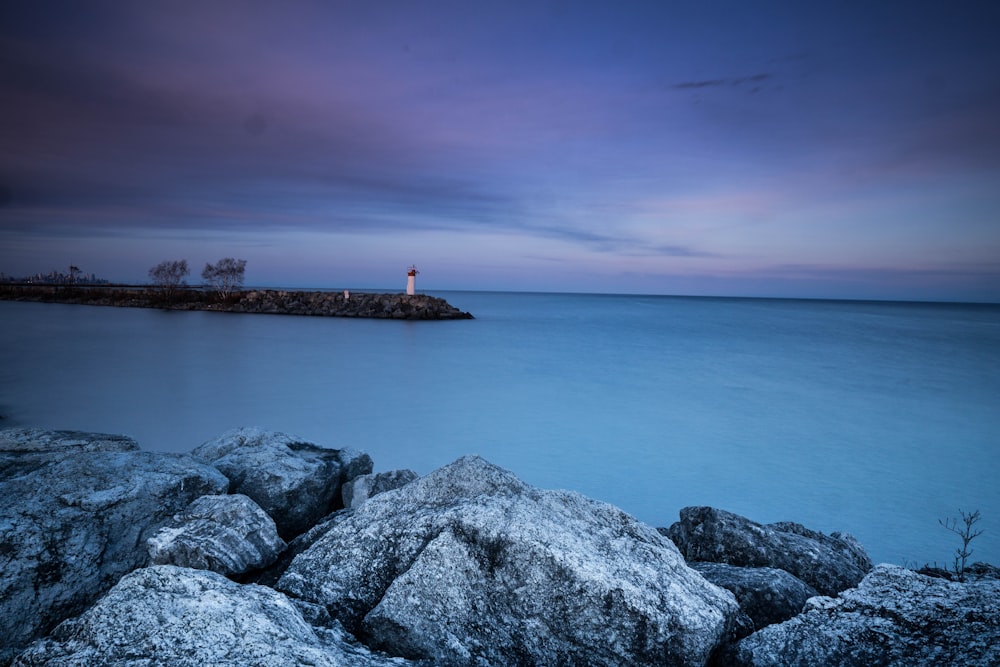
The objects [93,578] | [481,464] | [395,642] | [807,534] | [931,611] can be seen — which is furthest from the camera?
[807,534]

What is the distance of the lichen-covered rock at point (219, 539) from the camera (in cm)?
322

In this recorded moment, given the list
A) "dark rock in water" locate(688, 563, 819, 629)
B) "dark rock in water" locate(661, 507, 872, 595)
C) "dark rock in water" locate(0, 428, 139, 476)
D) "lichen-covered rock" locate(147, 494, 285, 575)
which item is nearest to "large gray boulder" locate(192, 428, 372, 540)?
"dark rock in water" locate(0, 428, 139, 476)

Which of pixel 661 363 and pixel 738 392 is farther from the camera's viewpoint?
pixel 661 363

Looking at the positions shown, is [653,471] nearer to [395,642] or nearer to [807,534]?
[807,534]

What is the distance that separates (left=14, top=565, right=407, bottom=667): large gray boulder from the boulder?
2.66m

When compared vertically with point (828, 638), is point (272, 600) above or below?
above

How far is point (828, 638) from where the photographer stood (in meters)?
2.54

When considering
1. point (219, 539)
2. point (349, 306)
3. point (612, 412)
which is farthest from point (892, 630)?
point (349, 306)

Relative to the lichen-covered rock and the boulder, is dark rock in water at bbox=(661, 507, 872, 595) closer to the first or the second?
the boulder

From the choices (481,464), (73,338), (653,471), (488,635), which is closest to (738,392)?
(653,471)

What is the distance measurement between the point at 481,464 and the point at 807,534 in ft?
11.5

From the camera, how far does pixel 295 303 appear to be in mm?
48344

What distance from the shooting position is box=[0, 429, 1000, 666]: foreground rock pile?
7.57 ft

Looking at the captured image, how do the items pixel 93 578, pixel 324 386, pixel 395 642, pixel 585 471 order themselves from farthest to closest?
pixel 324 386
pixel 585 471
pixel 93 578
pixel 395 642
